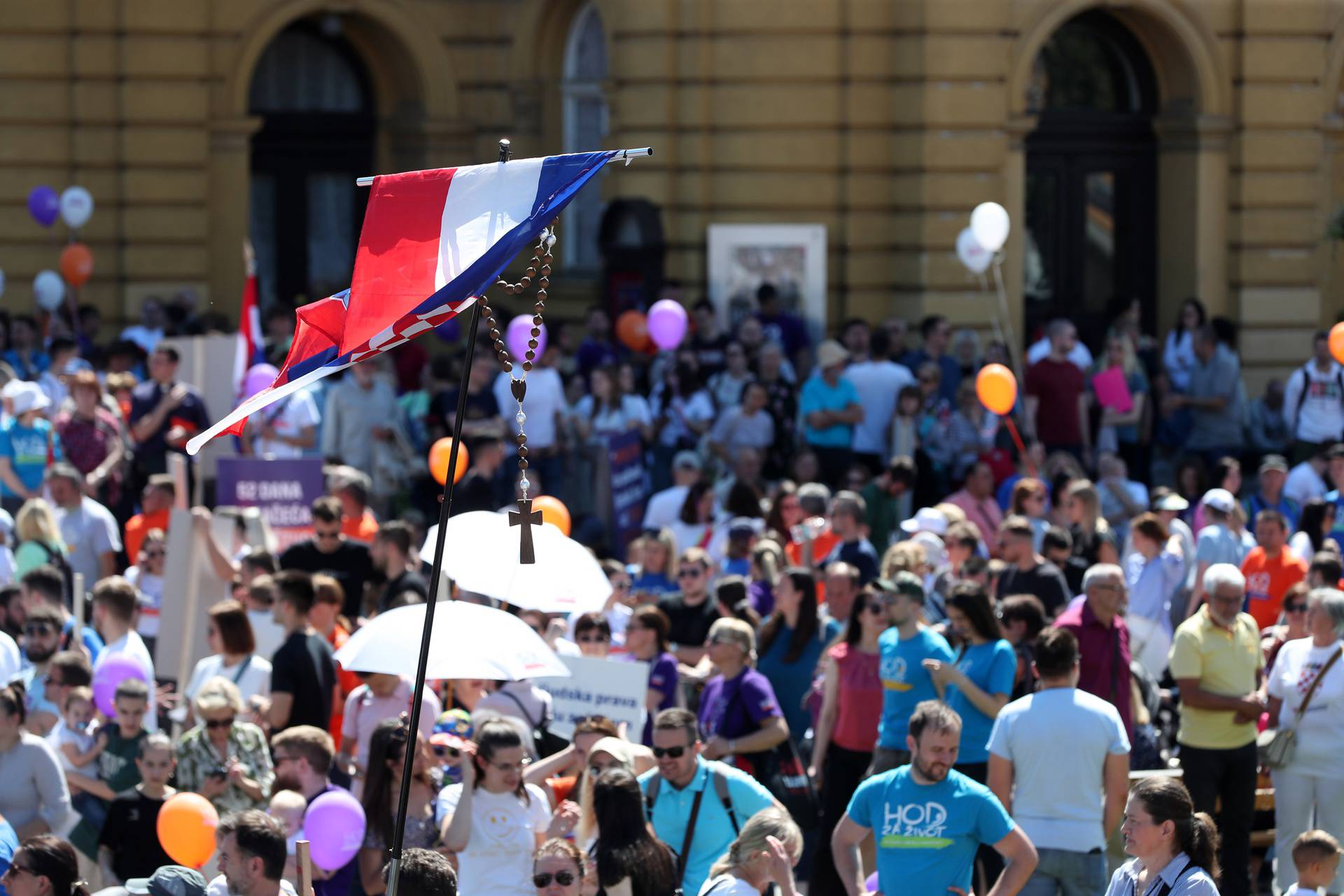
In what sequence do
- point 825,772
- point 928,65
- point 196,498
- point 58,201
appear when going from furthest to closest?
point 58,201 < point 928,65 < point 196,498 < point 825,772

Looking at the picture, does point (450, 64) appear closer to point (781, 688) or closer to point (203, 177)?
point (203, 177)

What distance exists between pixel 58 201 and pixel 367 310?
49.9 feet

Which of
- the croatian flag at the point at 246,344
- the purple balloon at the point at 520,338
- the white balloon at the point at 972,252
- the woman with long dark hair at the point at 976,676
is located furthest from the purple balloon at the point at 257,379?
the woman with long dark hair at the point at 976,676

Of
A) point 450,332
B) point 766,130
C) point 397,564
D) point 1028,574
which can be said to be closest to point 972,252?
point 766,130

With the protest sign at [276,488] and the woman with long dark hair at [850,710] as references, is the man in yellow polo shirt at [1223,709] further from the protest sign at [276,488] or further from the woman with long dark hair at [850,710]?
the protest sign at [276,488]

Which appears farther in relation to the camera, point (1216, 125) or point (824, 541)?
point (1216, 125)

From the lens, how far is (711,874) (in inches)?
289

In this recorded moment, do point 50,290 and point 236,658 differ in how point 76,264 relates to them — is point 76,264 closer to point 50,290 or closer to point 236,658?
point 50,290

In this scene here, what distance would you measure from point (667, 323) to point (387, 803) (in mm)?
9961

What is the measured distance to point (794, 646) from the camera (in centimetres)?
1109

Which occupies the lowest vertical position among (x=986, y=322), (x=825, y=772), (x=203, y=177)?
(x=825, y=772)

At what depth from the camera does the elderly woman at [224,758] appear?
9117 mm

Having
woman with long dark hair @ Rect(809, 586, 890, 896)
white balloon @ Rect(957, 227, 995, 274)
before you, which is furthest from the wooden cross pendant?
white balloon @ Rect(957, 227, 995, 274)

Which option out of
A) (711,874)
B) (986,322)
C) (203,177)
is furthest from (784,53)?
(711,874)
